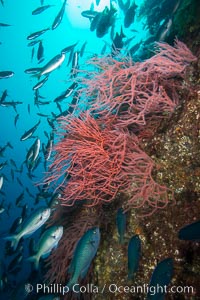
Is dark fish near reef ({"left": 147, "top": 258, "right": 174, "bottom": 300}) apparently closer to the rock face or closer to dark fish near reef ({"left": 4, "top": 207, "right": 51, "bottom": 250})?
the rock face

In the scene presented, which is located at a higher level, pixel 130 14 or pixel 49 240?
pixel 130 14

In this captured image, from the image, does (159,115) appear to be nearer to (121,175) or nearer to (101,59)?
(121,175)

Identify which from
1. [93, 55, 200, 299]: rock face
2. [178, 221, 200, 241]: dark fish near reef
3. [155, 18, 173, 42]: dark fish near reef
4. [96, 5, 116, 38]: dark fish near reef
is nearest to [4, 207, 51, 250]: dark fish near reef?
[93, 55, 200, 299]: rock face

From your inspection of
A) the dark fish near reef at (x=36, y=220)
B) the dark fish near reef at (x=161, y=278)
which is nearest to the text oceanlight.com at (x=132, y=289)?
the dark fish near reef at (x=161, y=278)

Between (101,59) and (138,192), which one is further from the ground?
(101,59)

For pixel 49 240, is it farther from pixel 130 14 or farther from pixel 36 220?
pixel 130 14

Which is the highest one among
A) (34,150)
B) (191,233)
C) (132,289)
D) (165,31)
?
(165,31)

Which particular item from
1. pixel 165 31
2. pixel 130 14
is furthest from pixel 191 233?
pixel 130 14

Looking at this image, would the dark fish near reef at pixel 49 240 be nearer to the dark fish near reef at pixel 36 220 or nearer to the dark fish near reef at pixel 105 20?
the dark fish near reef at pixel 36 220

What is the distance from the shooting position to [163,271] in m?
2.24

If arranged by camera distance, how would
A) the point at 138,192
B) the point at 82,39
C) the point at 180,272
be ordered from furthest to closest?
the point at 82,39 → the point at 138,192 → the point at 180,272

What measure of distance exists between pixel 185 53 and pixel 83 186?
2207 millimetres

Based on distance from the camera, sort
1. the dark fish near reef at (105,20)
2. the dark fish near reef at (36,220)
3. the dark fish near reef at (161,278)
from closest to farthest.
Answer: the dark fish near reef at (161,278) < the dark fish near reef at (36,220) < the dark fish near reef at (105,20)

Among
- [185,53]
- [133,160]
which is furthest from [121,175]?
[185,53]
